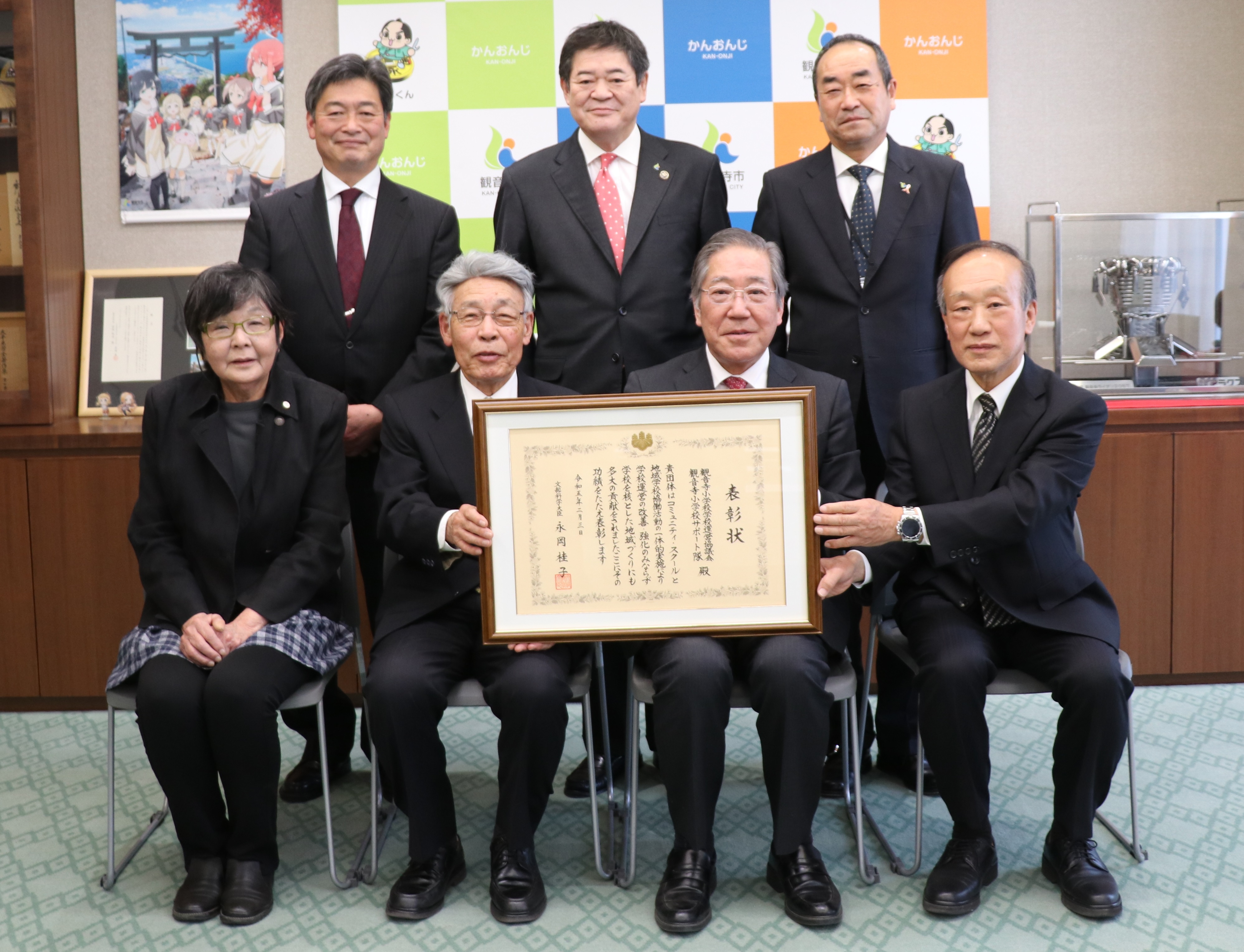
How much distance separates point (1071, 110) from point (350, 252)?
2801 millimetres

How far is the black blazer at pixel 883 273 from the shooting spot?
259cm

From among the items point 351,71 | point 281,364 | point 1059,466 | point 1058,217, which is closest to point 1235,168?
point 1058,217

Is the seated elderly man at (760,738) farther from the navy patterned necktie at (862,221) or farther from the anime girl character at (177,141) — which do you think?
the anime girl character at (177,141)

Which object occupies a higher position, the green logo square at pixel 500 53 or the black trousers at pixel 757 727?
the green logo square at pixel 500 53

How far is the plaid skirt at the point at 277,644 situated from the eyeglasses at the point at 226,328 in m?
0.64

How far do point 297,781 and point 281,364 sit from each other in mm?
1111

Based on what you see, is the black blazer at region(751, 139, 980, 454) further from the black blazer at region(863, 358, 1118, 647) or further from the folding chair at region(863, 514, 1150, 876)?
the folding chair at region(863, 514, 1150, 876)

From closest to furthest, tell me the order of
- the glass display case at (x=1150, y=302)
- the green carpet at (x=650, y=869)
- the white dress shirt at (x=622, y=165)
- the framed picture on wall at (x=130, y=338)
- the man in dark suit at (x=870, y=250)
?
the green carpet at (x=650, y=869), the man in dark suit at (x=870, y=250), the white dress shirt at (x=622, y=165), the glass display case at (x=1150, y=302), the framed picture on wall at (x=130, y=338)

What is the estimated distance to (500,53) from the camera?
381 cm

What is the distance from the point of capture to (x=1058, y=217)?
138 inches

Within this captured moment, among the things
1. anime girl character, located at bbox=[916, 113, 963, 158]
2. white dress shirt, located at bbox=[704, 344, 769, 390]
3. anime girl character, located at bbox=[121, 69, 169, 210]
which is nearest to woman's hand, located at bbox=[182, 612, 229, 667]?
white dress shirt, located at bbox=[704, 344, 769, 390]

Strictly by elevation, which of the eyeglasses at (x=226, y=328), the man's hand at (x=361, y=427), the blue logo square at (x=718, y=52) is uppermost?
the blue logo square at (x=718, y=52)

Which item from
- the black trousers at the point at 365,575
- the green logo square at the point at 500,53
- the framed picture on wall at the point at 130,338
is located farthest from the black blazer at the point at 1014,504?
the framed picture on wall at the point at 130,338

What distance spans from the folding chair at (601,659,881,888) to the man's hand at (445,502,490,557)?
440mm
